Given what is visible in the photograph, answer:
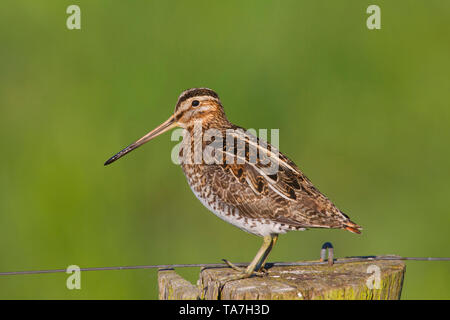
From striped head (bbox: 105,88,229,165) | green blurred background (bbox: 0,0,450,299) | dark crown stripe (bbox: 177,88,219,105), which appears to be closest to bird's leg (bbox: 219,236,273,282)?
striped head (bbox: 105,88,229,165)

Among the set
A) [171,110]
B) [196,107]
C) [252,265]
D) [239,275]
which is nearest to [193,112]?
[196,107]

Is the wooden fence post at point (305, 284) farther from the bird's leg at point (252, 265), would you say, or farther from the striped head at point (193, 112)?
the striped head at point (193, 112)

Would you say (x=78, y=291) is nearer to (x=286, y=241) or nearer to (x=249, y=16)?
(x=286, y=241)

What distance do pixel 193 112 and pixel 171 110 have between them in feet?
5.14

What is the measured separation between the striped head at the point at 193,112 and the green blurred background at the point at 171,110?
1.39m

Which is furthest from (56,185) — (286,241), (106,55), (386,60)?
(386,60)

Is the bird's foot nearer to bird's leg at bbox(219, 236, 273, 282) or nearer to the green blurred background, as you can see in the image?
bird's leg at bbox(219, 236, 273, 282)

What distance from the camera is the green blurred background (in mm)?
6383

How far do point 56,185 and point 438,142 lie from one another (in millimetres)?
3193

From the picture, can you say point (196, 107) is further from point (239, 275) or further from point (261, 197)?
point (239, 275)

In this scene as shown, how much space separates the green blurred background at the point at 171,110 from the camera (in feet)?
20.9

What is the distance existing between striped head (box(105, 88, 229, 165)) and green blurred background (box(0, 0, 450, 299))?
54.6 inches

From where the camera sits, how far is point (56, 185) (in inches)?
257

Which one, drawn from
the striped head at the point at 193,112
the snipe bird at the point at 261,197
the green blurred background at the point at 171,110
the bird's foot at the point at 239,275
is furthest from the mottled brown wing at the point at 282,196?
the green blurred background at the point at 171,110
